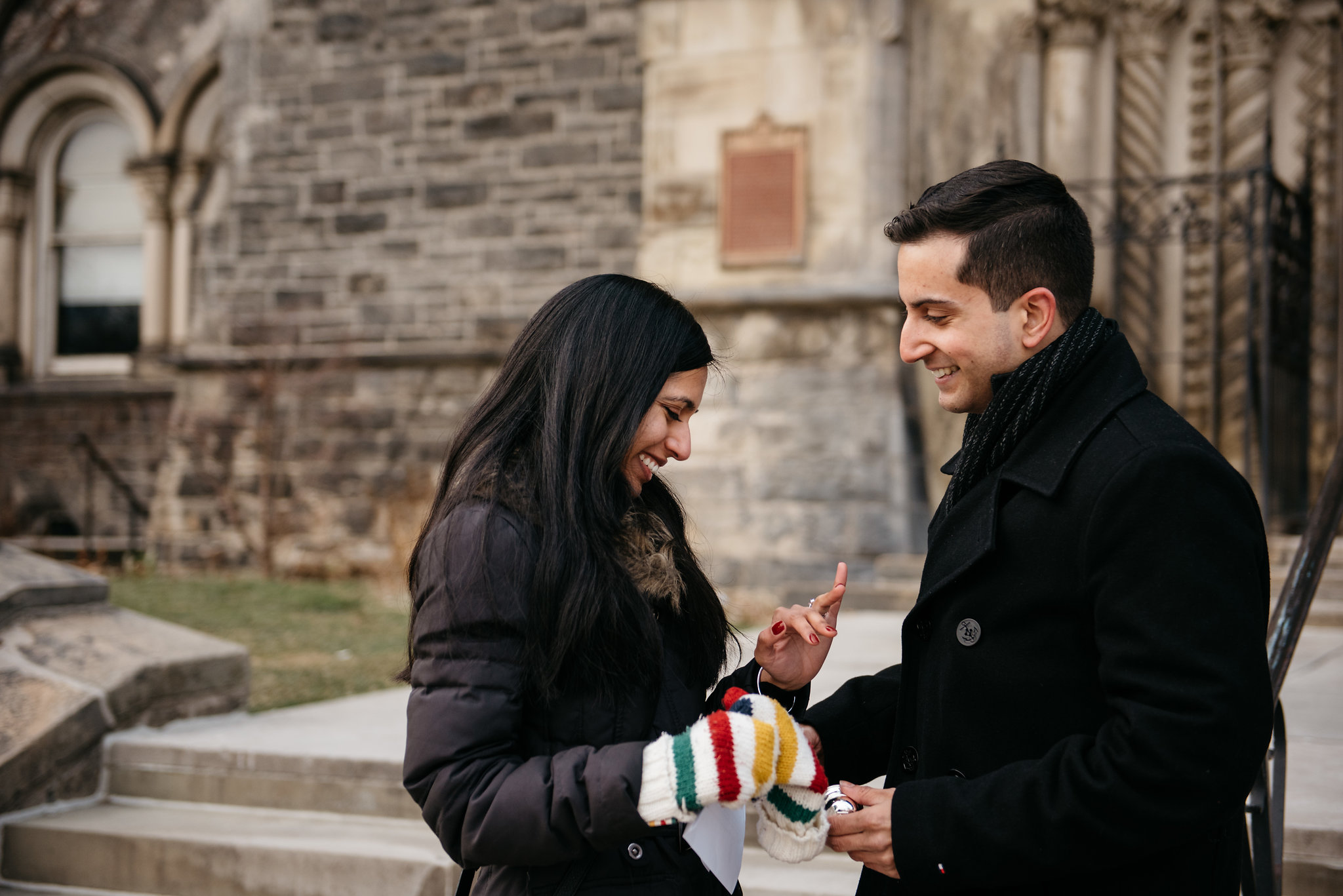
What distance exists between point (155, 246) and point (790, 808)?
41.5 ft

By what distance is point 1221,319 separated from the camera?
321 inches

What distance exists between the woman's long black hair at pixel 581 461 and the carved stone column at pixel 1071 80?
7.10 metres

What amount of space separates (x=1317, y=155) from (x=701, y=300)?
4254 mm

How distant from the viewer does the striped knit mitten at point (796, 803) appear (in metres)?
1.54

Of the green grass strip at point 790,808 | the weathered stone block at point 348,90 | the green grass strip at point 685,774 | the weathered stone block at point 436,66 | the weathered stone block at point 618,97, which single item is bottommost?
the green grass strip at point 790,808

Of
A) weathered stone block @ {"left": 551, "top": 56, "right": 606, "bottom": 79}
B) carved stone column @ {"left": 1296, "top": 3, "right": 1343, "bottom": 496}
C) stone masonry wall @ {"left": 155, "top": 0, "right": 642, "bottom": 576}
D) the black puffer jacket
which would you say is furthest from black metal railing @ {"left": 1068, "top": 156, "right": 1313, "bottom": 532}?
the black puffer jacket

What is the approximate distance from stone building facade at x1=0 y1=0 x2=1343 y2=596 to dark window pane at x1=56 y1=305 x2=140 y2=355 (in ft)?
2.22

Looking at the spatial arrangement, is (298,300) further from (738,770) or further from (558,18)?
(738,770)

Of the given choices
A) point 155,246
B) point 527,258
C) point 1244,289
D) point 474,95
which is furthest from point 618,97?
point 155,246

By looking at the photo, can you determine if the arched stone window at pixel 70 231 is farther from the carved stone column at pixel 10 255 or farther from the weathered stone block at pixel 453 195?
the weathered stone block at pixel 453 195

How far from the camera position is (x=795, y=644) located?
6.34ft

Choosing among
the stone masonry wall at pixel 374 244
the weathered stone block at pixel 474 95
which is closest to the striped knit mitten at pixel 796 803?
the stone masonry wall at pixel 374 244

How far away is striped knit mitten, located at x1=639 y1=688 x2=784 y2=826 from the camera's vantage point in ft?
4.78

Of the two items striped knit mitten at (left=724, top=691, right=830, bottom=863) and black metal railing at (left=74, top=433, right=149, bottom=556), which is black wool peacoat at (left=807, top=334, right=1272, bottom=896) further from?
black metal railing at (left=74, top=433, right=149, bottom=556)
